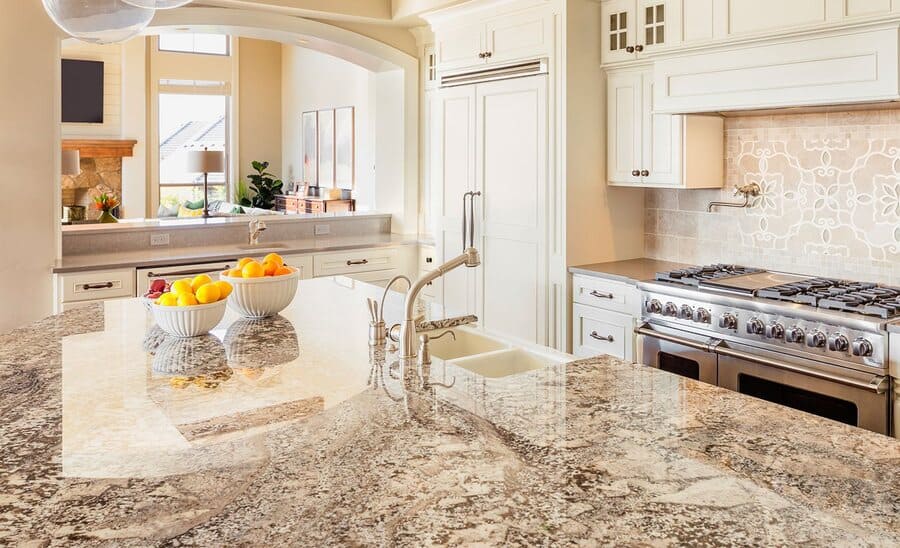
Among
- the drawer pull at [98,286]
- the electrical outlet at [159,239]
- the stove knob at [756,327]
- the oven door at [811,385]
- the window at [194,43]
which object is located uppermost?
the window at [194,43]

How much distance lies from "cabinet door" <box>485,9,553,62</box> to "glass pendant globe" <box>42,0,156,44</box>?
258 centimetres

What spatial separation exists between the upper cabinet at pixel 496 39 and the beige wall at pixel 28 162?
7.67 feet

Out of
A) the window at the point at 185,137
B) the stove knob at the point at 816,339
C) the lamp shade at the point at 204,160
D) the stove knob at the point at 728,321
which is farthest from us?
the window at the point at 185,137

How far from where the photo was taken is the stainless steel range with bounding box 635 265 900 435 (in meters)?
2.70

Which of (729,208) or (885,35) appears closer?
(885,35)

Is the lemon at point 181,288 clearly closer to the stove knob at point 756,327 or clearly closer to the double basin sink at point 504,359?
the double basin sink at point 504,359

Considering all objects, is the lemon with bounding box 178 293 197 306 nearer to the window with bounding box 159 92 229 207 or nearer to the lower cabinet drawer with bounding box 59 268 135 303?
the lower cabinet drawer with bounding box 59 268 135 303

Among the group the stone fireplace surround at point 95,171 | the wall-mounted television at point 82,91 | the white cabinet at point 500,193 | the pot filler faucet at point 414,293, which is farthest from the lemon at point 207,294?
the wall-mounted television at point 82,91

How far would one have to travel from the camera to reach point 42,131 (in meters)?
4.23

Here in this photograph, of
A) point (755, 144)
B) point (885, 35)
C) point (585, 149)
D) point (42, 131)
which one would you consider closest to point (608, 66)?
point (585, 149)

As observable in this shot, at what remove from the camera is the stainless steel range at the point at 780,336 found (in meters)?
2.70

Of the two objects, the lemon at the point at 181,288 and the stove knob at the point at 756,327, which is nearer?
the lemon at the point at 181,288

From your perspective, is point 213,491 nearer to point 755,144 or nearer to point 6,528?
point 6,528

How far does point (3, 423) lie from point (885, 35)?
317 cm
